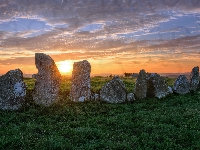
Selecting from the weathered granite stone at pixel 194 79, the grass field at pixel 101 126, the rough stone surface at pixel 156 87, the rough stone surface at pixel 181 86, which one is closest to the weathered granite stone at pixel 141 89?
the rough stone surface at pixel 156 87

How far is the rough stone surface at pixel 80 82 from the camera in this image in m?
24.4

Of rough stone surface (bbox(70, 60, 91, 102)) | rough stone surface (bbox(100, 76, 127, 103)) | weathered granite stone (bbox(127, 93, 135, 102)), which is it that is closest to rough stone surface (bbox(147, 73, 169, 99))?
weathered granite stone (bbox(127, 93, 135, 102))

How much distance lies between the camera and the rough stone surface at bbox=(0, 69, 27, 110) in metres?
21.6

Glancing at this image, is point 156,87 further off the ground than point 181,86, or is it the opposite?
point 156,87

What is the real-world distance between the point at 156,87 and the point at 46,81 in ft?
36.4

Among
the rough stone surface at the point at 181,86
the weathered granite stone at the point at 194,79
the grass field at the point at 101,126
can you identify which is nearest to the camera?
the grass field at the point at 101,126

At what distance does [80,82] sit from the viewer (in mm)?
24797

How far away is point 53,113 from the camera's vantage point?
20.6m

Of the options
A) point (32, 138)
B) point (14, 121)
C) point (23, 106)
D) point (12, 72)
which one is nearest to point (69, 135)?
point (32, 138)

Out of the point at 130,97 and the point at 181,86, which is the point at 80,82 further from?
the point at 181,86

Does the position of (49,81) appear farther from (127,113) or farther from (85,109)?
(127,113)

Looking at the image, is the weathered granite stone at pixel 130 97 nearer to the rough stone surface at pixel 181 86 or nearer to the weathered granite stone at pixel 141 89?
the weathered granite stone at pixel 141 89

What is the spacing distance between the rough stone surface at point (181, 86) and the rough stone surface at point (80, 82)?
1052 cm

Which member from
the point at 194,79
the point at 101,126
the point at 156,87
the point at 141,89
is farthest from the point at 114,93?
the point at 194,79
